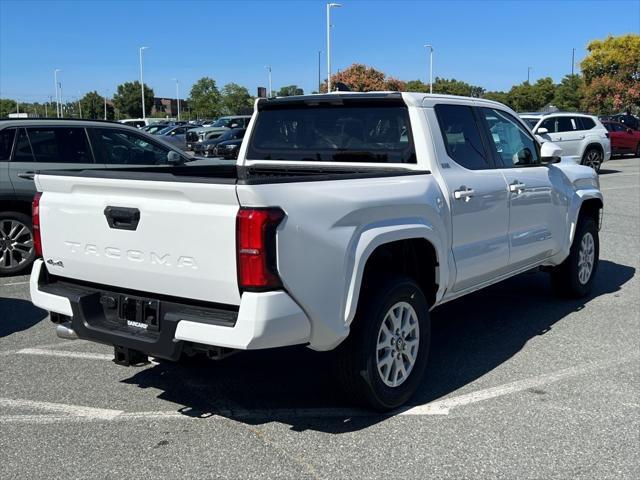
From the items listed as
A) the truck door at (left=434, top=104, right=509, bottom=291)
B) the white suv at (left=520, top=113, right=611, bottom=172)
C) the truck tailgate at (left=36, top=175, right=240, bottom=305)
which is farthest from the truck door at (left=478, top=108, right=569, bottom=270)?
the white suv at (left=520, top=113, right=611, bottom=172)

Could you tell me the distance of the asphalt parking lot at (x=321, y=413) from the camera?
3.46m

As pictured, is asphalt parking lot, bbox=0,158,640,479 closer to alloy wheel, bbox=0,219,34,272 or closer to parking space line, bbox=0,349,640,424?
parking space line, bbox=0,349,640,424

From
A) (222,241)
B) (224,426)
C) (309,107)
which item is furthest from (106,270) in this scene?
(309,107)

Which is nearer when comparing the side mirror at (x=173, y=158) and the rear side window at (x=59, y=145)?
the side mirror at (x=173, y=158)

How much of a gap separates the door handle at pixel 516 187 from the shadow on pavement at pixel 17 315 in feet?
14.2

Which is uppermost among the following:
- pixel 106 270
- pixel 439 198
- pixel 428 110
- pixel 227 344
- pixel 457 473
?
pixel 428 110

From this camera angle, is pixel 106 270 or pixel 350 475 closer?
pixel 350 475

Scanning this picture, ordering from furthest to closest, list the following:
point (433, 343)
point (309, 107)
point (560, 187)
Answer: point (560, 187) → point (433, 343) → point (309, 107)

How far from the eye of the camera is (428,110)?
183 inches

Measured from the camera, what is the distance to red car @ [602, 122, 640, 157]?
92.8 ft

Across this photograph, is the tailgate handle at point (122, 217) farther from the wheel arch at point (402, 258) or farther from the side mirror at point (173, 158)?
the side mirror at point (173, 158)

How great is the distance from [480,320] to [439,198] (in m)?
2.16

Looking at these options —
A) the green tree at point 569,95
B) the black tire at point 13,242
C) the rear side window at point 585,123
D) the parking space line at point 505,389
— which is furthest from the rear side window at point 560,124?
the green tree at point 569,95

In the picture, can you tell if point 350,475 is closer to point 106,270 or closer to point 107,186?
point 106,270
